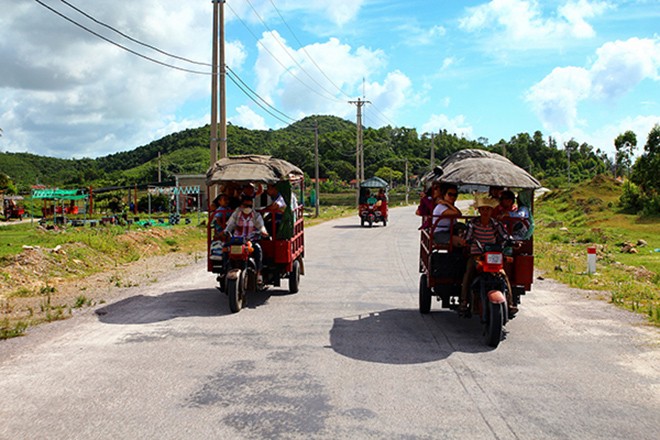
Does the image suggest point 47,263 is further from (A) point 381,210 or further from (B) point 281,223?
(A) point 381,210

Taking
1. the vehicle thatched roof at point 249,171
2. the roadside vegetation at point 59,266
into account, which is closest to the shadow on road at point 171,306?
the roadside vegetation at point 59,266

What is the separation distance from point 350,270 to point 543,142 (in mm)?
127459

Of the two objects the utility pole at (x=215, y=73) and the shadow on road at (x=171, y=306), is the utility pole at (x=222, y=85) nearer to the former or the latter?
the utility pole at (x=215, y=73)

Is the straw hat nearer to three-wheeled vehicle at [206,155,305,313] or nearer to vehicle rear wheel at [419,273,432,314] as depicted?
vehicle rear wheel at [419,273,432,314]

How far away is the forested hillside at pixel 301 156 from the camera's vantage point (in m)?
80.1

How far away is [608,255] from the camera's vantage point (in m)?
21.2

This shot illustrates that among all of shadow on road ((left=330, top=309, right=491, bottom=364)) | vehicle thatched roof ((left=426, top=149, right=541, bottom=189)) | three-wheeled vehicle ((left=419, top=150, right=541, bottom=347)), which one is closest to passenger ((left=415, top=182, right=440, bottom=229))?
three-wheeled vehicle ((left=419, top=150, right=541, bottom=347))

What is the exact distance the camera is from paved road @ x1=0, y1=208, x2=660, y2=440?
502cm

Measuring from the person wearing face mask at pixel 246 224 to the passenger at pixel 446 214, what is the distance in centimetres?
318

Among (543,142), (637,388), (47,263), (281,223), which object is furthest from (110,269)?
(543,142)

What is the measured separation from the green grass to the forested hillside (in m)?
38.7

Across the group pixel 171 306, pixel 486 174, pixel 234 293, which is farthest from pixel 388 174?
pixel 486 174

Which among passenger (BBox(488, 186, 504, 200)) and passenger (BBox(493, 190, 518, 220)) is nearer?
passenger (BBox(493, 190, 518, 220))

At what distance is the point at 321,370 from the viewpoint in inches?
259
